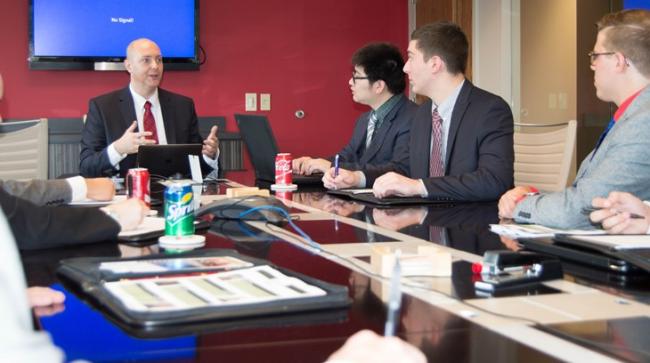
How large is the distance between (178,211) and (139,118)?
2822 millimetres

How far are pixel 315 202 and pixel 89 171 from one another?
1781 mm

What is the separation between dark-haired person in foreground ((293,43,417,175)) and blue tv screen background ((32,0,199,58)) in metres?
1.85

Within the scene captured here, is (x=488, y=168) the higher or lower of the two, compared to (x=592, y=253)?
higher

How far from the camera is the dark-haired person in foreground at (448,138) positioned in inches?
105

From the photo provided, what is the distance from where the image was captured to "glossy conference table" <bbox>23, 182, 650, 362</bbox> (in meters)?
0.93

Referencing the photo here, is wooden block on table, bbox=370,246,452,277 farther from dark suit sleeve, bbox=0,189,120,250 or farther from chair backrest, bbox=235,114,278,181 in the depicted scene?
chair backrest, bbox=235,114,278,181

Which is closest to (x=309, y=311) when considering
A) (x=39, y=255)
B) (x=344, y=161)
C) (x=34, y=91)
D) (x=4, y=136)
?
(x=39, y=255)

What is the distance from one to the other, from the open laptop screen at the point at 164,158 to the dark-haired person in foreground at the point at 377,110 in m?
0.55

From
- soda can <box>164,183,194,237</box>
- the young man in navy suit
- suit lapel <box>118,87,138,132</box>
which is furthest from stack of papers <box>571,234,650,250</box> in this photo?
suit lapel <box>118,87,138,132</box>

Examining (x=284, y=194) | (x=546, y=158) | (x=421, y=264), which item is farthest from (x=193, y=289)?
(x=546, y=158)

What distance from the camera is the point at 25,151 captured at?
168 inches

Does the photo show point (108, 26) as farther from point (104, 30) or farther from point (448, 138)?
point (448, 138)

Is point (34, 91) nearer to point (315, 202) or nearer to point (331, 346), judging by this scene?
point (315, 202)

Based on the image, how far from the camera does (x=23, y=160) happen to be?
4258 millimetres
